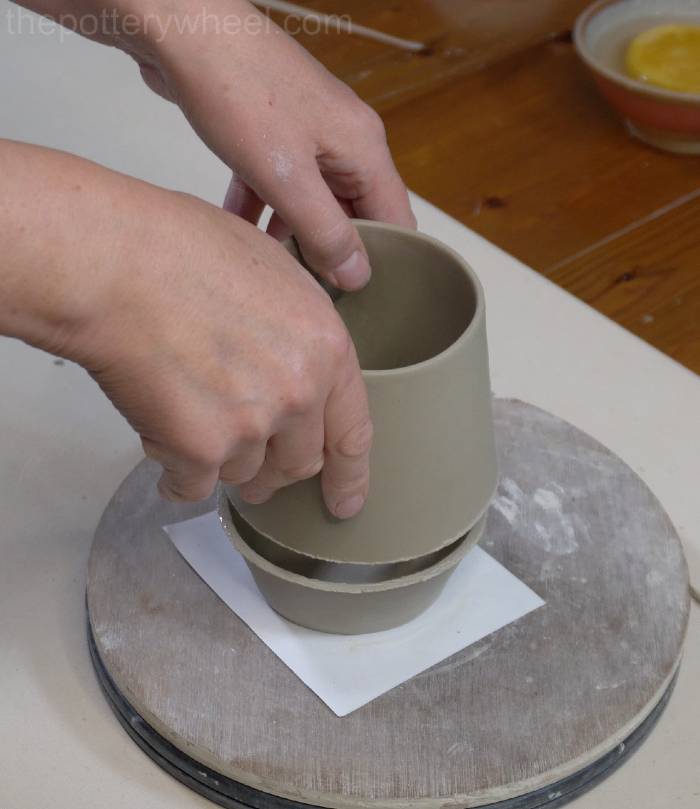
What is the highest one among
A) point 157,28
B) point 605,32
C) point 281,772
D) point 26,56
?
point 157,28

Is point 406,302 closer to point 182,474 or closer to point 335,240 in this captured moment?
point 335,240

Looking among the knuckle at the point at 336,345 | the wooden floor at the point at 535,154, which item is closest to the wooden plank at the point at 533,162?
the wooden floor at the point at 535,154

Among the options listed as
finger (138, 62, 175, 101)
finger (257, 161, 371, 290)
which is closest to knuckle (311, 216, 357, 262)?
finger (257, 161, 371, 290)

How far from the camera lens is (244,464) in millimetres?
629

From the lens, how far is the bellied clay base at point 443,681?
693mm

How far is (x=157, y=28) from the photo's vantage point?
772 mm

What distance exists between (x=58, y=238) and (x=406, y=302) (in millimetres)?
276

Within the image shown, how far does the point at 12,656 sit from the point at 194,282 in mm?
358

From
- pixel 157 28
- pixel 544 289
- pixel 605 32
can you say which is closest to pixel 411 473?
pixel 157 28

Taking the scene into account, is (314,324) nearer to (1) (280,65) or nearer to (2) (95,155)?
(1) (280,65)

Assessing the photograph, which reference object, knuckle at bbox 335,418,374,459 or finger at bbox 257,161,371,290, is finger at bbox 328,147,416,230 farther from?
knuckle at bbox 335,418,374,459

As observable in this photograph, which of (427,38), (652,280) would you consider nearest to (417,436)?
(652,280)

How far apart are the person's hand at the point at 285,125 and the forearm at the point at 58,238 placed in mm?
172

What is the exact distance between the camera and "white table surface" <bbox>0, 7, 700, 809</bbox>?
2.39 feet
